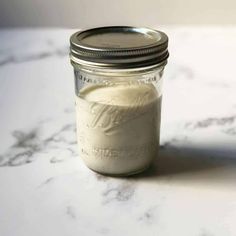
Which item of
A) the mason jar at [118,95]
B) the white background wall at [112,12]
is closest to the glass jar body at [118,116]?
the mason jar at [118,95]

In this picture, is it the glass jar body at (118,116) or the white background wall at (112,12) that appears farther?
the white background wall at (112,12)

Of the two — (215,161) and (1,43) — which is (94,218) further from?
(1,43)

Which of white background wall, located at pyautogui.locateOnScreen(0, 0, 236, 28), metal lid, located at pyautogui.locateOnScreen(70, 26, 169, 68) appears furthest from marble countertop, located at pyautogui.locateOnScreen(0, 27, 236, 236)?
metal lid, located at pyautogui.locateOnScreen(70, 26, 169, 68)

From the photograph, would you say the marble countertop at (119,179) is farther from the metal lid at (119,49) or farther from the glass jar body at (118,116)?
the metal lid at (119,49)

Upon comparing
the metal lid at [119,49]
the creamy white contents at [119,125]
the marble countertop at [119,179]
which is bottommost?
the marble countertop at [119,179]

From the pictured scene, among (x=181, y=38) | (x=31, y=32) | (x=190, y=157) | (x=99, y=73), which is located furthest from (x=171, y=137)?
(x=31, y=32)

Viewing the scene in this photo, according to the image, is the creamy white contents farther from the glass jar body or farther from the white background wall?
the white background wall

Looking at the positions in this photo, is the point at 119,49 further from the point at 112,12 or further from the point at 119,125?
the point at 112,12
